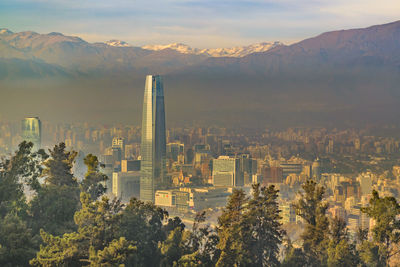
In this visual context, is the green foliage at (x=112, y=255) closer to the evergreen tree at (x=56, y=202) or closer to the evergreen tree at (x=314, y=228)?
the evergreen tree at (x=56, y=202)

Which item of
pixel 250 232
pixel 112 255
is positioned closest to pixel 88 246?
pixel 112 255

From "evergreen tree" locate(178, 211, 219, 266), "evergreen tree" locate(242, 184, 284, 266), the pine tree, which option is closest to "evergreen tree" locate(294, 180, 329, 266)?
"evergreen tree" locate(242, 184, 284, 266)

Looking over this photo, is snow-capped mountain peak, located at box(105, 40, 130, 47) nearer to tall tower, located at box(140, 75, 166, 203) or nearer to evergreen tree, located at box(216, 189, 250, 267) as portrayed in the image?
tall tower, located at box(140, 75, 166, 203)

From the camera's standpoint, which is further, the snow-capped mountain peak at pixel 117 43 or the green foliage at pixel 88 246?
the snow-capped mountain peak at pixel 117 43

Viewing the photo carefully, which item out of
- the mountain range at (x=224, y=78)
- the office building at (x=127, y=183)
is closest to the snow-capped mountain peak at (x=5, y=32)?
the mountain range at (x=224, y=78)

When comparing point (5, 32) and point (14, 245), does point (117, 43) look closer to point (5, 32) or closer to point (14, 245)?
point (5, 32)

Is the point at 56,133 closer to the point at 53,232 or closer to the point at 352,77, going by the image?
the point at 352,77
